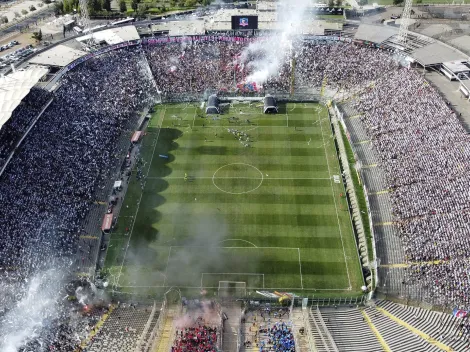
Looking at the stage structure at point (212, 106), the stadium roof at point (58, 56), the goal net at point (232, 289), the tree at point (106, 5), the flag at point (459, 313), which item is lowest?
the flag at point (459, 313)

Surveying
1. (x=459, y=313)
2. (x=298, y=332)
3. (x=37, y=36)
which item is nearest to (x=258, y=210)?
(x=298, y=332)

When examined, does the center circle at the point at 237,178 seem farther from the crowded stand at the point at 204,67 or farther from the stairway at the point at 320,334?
the crowded stand at the point at 204,67

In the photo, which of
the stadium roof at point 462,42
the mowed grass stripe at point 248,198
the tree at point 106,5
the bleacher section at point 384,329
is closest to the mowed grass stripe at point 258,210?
the mowed grass stripe at point 248,198

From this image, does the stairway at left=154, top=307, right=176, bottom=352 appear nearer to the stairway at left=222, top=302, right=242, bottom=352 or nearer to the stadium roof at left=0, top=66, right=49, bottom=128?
the stairway at left=222, top=302, right=242, bottom=352

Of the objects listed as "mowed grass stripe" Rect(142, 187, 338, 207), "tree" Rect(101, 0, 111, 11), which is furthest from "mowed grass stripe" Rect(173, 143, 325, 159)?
"tree" Rect(101, 0, 111, 11)

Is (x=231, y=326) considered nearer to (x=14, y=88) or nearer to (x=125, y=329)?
(x=125, y=329)
